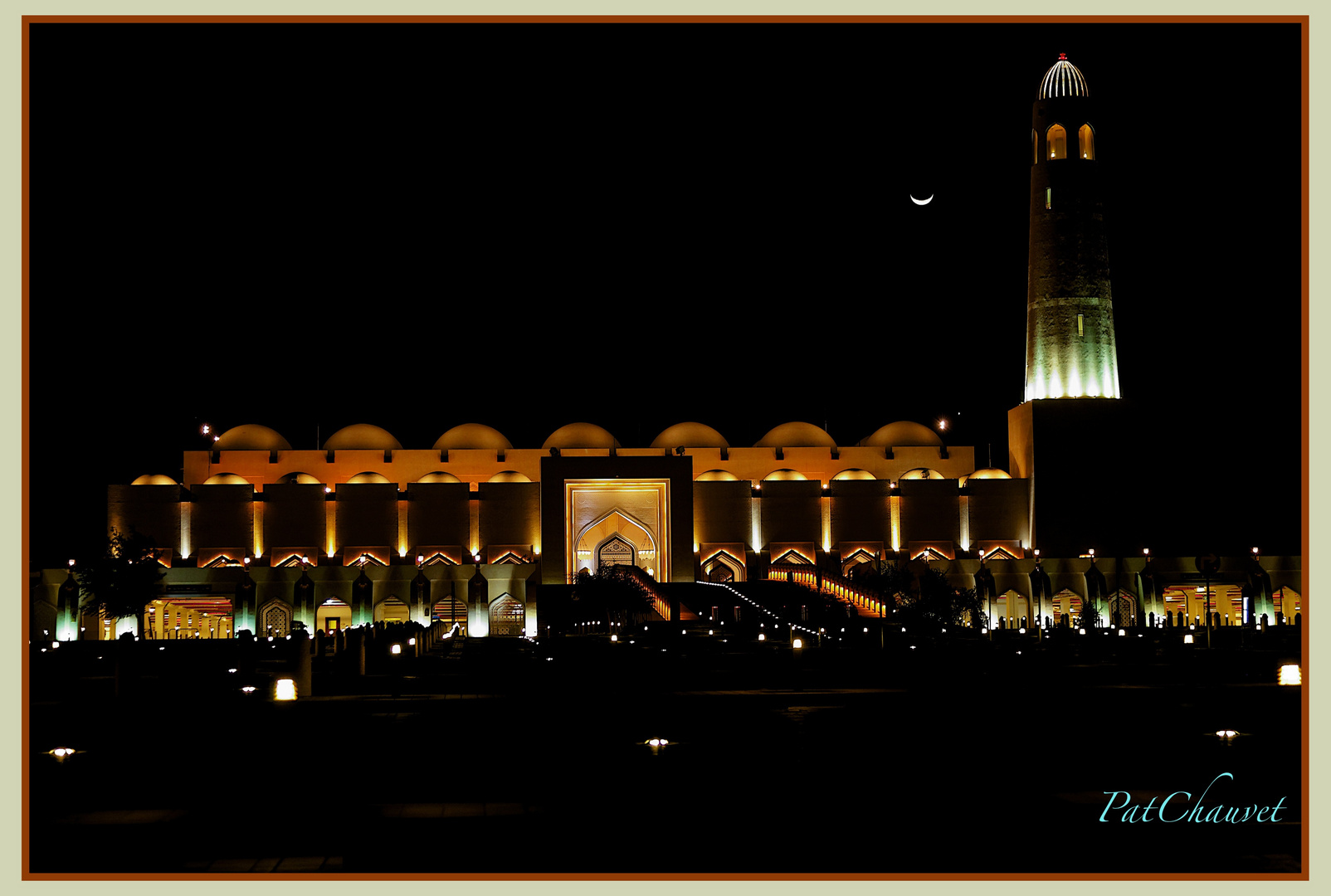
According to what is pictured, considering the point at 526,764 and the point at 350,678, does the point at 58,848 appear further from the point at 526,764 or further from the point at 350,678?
the point at 350,678

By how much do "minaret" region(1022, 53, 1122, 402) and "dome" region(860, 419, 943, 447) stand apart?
5560 millimetres

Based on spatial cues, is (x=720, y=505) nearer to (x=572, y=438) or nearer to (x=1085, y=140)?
(x=572, y=438)

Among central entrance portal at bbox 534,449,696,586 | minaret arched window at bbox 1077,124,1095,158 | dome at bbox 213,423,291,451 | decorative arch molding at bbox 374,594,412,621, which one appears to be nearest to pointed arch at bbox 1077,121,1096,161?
minaret arched window at bbox 1077,124,1095,158

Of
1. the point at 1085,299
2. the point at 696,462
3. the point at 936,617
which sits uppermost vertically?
the point at 1085,299

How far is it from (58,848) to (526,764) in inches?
93.6

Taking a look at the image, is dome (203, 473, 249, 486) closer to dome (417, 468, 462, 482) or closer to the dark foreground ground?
dome (417, 468, 462, 482)

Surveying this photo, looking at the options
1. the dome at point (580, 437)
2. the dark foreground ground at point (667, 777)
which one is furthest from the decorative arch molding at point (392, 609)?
the dark foreground ground at point (667, 777)

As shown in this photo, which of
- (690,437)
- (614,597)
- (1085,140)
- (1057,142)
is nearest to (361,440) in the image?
(690,437)

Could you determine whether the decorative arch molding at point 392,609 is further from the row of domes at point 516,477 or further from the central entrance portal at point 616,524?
the row of domes at point 516,477

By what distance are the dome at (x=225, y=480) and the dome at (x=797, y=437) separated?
14.0 m

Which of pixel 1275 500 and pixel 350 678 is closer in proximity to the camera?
pixel 350 678

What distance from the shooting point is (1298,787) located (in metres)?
5.87

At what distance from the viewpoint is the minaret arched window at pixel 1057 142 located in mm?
33406

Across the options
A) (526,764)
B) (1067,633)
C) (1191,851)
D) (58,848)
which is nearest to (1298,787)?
(1191,851)
